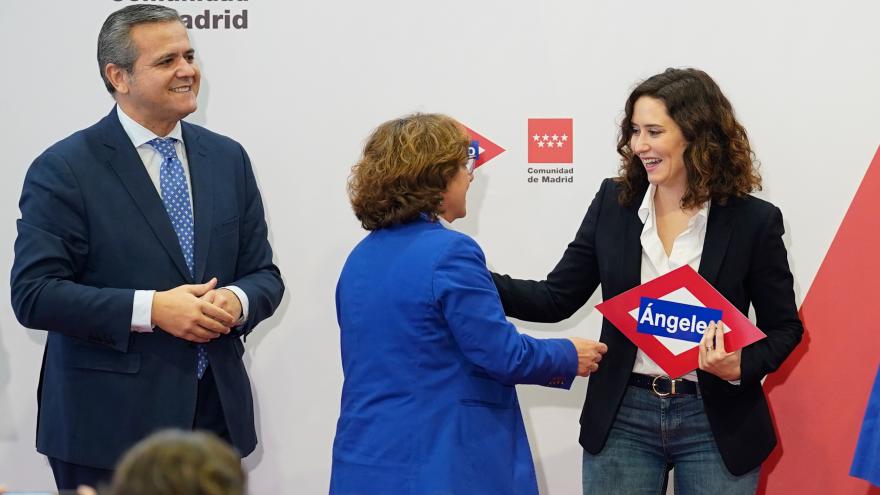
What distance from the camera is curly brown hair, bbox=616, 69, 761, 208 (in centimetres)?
269

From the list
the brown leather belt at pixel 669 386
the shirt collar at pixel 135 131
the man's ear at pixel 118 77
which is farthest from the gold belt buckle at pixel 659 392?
the man's ear at pixel 118 77

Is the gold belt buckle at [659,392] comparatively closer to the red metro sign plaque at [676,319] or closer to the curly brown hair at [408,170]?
the red metro sign plaque at [676,319]

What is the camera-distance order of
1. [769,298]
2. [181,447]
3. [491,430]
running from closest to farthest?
[181,447] → [491,430] → [769,298]

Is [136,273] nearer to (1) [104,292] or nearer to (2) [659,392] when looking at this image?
(1) [104,292]

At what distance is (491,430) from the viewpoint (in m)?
2.48

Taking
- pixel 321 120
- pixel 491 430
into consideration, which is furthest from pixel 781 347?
pixel 321 120

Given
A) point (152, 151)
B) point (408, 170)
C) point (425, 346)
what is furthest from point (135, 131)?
point (425, 346)

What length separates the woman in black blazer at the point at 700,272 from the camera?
263cm

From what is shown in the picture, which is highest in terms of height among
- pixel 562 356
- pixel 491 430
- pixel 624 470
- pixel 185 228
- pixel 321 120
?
pixel 321 120

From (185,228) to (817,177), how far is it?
197 centimetres

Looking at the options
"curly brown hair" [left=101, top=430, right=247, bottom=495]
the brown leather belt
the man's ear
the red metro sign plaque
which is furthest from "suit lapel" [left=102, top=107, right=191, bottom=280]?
"curly brown hair" [left=101, top=430, right=247, bottom=495]

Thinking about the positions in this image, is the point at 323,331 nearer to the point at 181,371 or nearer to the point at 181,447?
the point at 181,371

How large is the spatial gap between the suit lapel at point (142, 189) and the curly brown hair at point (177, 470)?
1695mm

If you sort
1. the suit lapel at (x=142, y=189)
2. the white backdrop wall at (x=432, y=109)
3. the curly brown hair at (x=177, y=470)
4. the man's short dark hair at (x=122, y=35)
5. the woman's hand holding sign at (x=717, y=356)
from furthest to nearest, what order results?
the white backdrop wall at (x=432, y=109) < the man's short dark hair at (x=122, y=35) < the suit lapel at (x=142, y=189) < the woman's hand holding sign at (x=717, y=356) < the curly brown hair at (x=177, y=470)
